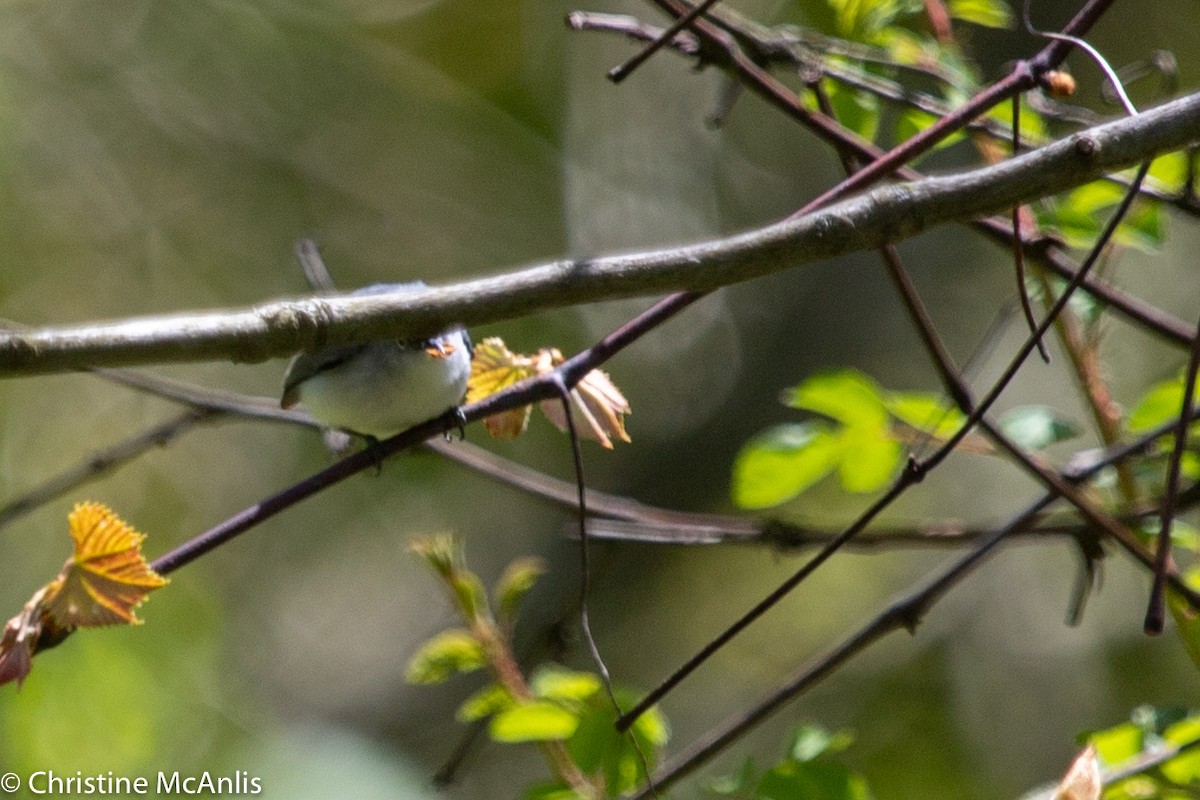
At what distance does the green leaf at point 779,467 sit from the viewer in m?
2.14

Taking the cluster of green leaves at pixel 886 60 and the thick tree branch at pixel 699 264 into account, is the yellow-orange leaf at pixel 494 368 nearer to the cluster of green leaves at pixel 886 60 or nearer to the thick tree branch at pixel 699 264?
the thick tree branch at pixel 699 264

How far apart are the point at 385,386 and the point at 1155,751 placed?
172 centimetres

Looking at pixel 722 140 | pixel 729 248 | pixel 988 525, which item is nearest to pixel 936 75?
pixel 988 525

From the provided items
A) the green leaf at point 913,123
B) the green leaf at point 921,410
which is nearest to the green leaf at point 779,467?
the green leaf at point 921,410

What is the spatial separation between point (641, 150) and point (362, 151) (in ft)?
6.12

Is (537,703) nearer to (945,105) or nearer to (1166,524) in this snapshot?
(1166,524)

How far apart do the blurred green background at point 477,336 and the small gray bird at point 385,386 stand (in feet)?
4.32

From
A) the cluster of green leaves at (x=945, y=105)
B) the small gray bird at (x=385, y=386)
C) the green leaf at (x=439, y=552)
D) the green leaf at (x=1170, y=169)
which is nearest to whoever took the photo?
the green leaf at (x=439, y=552)

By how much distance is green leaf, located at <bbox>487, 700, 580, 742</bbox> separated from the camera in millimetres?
1678

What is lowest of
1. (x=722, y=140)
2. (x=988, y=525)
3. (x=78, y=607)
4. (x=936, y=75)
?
(x=722, y=140)

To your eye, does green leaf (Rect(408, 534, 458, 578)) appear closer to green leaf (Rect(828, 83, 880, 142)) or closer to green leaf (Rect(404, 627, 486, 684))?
green leaf (Rect(404, 627, 486, 684))

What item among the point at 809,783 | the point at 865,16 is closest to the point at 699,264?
the point at 809,783

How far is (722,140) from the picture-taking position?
23.1ft

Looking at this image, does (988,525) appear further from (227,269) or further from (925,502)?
(227,269)
